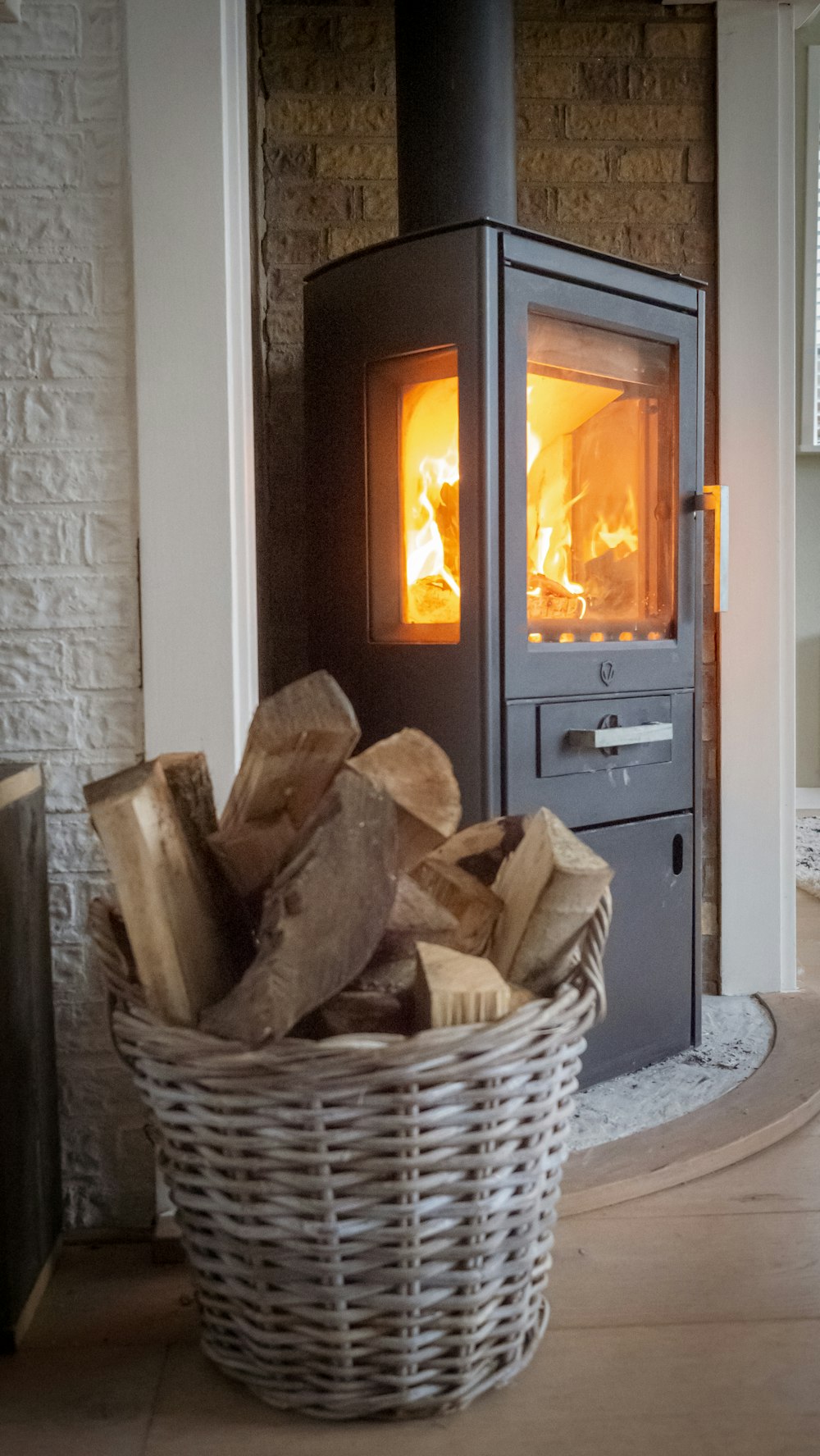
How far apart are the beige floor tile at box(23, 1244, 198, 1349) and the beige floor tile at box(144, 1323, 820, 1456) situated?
0.07 m

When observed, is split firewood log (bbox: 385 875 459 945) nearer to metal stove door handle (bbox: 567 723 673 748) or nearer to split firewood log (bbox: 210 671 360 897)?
split firewood log (bbox: 210 671 360 897)

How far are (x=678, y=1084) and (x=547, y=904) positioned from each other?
3.04 feet

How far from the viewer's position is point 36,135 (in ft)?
4.33

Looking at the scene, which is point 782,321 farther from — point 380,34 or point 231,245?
point 231,245

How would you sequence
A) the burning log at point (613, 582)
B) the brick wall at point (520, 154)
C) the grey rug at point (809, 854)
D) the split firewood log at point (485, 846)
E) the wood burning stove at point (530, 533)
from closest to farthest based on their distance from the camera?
the split firewood log at point (485, 846) < the wood burning stove at point (530, 533) < the burning log at point (613, 582) < the brick wall at point (520, 154) < the grey rug at point (809, 854)

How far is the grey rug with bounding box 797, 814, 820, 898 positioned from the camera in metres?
3.31

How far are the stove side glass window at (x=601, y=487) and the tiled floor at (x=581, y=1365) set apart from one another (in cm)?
80

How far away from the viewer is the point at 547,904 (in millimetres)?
985

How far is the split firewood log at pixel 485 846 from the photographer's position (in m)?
1.11

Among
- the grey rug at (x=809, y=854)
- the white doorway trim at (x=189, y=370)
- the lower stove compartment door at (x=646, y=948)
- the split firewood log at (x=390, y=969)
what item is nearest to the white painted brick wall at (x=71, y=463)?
the white doorway trim at (x=189, y=370)

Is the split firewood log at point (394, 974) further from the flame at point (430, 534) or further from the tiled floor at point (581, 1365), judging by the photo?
the flame at point (430, 534)

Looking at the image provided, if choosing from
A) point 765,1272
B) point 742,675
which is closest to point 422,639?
point 742,675

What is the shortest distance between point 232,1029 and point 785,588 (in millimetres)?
1588

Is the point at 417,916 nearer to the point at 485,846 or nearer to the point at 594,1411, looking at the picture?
the point at 485,846
